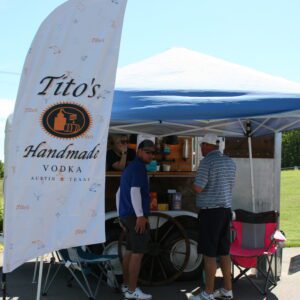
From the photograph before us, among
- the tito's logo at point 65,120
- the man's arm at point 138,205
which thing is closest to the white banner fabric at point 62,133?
the tito's logo at point 65,120

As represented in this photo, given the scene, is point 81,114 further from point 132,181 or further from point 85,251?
point 85,251

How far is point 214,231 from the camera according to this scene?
17.1ft

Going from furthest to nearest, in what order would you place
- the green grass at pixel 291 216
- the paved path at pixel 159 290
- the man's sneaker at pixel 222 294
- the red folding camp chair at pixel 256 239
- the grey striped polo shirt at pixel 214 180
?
the green grass at pixel 291 216 → the red folding camp chair at pixel 256 239 → the paved path at pixel 159 290 → the man's sneaker at pixel 222 294 → the grey striped polo shirt at pixel 214 180

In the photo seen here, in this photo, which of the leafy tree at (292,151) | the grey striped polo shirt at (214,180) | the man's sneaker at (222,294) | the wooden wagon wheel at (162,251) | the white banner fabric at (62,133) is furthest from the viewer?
→ the leafy tree at (292,151)

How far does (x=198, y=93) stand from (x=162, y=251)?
7.02ft

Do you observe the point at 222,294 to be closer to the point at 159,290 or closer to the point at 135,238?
the point at 159,290

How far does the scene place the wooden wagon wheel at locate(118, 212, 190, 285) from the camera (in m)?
6.21

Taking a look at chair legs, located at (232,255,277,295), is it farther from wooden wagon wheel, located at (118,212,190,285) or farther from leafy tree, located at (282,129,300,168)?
leafy tree, located at (282,129,300,168)

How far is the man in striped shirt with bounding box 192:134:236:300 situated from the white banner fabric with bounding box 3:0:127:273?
1.59 metres

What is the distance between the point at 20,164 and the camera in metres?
3.73

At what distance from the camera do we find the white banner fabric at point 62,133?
148 inches

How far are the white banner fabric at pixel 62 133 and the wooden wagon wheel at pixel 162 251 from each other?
7.79ft

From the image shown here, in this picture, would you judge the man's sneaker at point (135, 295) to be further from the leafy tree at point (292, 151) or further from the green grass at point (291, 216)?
the leafy tree at point (292, 151)

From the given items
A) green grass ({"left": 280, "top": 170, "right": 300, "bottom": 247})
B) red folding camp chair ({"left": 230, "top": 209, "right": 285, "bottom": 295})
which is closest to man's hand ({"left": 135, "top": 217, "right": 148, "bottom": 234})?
red folding camp chair ({"left": 230, "top": 209, "right": 285, "bottom": 295})
